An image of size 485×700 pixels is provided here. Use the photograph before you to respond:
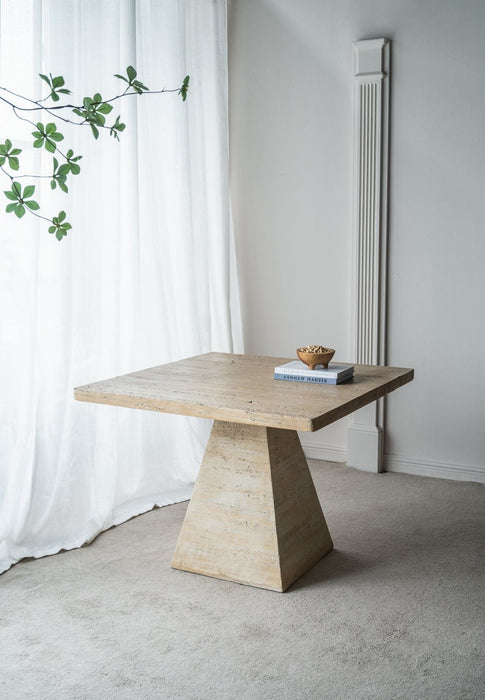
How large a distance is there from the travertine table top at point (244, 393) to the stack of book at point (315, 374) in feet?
0.08

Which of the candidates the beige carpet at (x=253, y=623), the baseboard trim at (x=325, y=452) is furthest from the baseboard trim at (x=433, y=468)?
the beige carpet at (x=253, y=623)

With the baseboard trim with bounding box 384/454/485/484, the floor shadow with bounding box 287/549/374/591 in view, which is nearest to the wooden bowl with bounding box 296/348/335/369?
the floor shadow with bounding box 287/549/374/591

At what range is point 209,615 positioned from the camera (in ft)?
7.61

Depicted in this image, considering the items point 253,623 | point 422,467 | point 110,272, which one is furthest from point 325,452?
point 253,623

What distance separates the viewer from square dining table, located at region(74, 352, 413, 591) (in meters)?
2.42

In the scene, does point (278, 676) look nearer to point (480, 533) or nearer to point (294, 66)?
point (480, 533)

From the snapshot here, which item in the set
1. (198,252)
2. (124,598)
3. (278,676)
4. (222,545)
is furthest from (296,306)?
(278,676)

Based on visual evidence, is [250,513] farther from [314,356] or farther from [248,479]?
[314,356]

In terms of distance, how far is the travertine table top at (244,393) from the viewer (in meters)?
2.20

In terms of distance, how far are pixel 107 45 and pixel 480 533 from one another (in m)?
2.43

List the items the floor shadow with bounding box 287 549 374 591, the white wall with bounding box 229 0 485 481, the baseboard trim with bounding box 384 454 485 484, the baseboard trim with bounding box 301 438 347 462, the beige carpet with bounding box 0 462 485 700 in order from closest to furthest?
the beige carpet with bounding box 0 462 485 700 < the floor shadow with bounding box 287 549 374 591 < the white wall with bounding box 229 0 485 481 < the baseboard trim with bounding box 384 454 485 484 < the baseboard trim with bounding box 301 438 347 462

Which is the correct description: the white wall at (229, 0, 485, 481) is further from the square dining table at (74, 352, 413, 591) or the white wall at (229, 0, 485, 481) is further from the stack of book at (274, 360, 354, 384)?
the stack of book at (274, 360, 354, 384)

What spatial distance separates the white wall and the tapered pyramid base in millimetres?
1210

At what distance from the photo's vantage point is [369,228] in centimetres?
360
